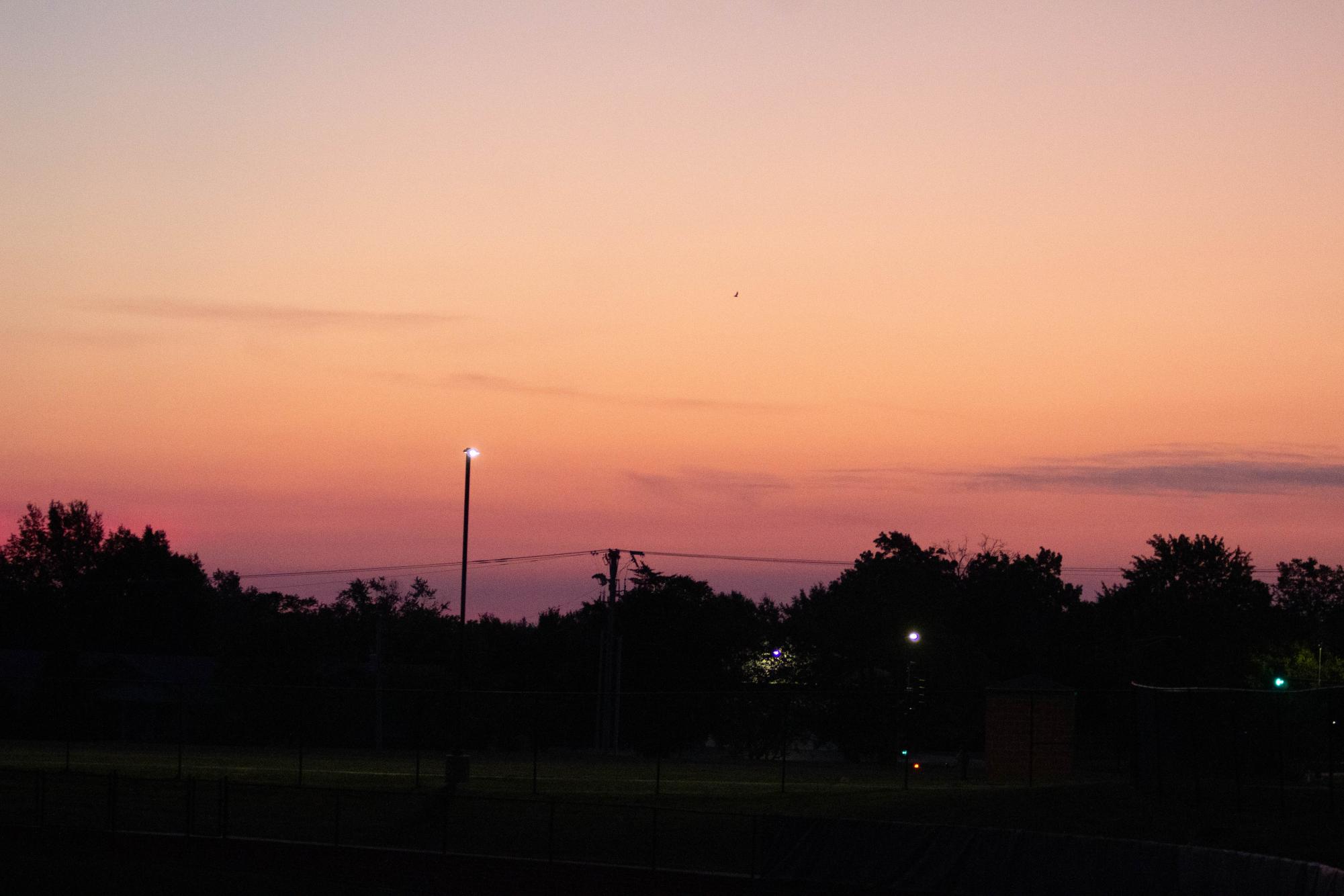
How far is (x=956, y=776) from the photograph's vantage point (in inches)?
2266

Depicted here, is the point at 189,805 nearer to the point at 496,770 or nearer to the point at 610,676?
the point at 496,770

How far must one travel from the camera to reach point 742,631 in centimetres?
9175

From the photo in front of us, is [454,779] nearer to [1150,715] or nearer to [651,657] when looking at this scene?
[1150,715]

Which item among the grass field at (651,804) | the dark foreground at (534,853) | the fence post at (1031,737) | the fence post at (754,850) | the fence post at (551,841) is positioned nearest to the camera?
the dark foreground at (534,853)

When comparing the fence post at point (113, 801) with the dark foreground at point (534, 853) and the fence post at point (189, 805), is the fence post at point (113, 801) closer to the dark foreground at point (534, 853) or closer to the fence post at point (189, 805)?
the dark foreground at point (534, 853)

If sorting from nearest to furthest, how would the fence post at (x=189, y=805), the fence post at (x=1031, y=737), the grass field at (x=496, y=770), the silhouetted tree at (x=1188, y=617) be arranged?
the fence post at (x=189, y=805) → the grass field at (x=496, y=770) → the fence post at (x=1031, y=737) → the silhouetted tree at (x=1188, y=617)

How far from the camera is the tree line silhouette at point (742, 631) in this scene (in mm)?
88312

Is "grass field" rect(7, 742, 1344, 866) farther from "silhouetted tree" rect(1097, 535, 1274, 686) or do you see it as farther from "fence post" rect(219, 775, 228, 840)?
"silhouetted tree" rect(1097, 535, 1274, 686)

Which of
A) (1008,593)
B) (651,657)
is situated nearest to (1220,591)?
(1008,593)

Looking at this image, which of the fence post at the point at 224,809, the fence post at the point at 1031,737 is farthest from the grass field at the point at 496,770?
the fence post at the point at 224,809

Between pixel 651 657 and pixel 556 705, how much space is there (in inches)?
356

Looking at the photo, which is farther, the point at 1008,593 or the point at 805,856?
the point at 1008,593

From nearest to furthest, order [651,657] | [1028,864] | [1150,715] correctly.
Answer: [1028,864] < [1150,715] < [651,657]

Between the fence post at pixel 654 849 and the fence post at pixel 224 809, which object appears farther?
the fence post at pixel 224 809
